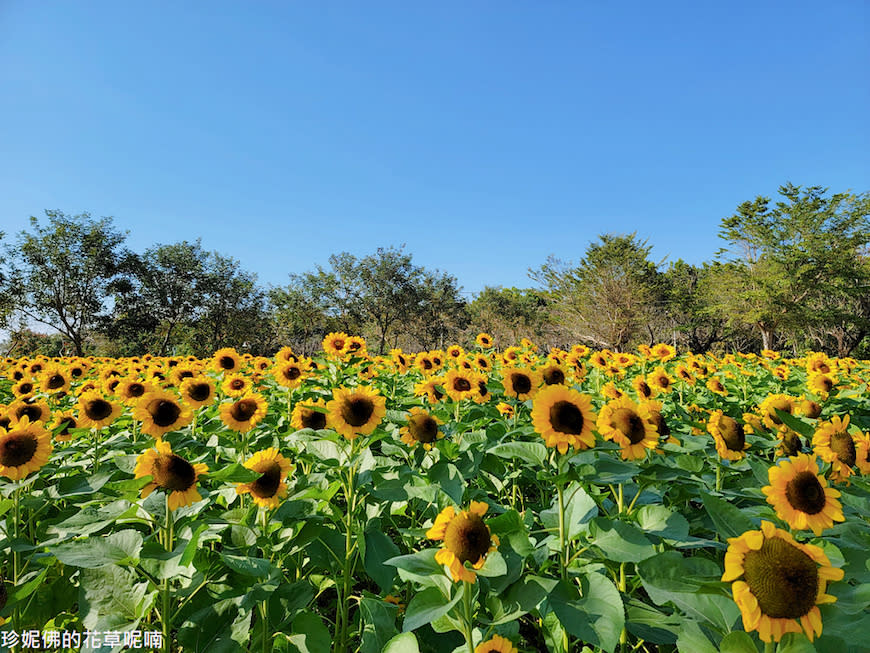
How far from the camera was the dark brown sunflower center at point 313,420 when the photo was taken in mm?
2283

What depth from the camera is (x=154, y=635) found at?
1.31 meters

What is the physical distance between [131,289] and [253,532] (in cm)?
3081

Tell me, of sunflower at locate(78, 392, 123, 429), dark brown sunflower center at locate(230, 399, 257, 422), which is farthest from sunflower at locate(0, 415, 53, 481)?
dark brown sunflower center at locate(230, 399, 257, 422)

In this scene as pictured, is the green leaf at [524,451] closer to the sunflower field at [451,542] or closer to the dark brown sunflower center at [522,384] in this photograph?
the sunflower field at [451,542]

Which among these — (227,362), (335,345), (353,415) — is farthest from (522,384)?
(227,362)

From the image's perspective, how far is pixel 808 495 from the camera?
1.17m

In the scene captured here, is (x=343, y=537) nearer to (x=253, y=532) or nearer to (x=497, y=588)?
Result: (x=253, y=532)

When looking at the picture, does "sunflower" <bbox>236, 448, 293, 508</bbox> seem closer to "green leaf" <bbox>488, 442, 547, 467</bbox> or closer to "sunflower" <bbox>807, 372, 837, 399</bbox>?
"green leaf" <bbox>488, 442, 547, 467</bbox>

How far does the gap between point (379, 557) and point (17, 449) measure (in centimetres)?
157

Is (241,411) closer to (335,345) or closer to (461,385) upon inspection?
(461,385)

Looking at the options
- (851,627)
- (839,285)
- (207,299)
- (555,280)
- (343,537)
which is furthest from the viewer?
(555,280)

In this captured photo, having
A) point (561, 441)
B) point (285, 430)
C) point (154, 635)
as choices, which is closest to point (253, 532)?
point (154, 635)

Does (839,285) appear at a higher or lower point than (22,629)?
higher

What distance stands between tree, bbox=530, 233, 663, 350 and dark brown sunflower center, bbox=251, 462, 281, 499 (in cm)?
2918
